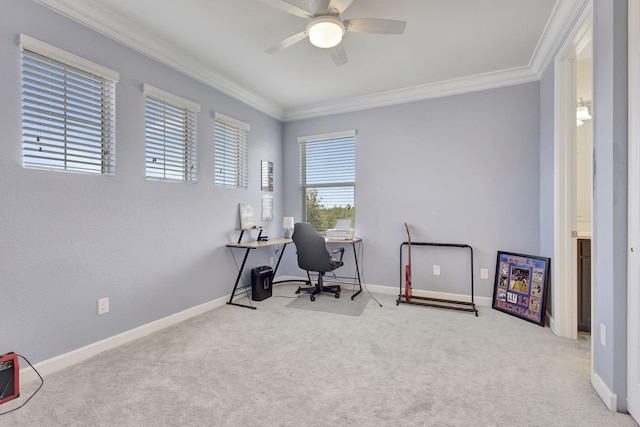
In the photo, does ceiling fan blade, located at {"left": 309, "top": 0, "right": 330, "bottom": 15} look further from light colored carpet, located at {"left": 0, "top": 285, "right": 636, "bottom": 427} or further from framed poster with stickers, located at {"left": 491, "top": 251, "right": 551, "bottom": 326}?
framed poster with stickers, located at {"left": 491, "top": 251, "right": 551, "bottom": 326}

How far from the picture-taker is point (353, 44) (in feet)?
9.04

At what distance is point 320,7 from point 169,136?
6.03ft

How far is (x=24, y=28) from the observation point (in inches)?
76.4

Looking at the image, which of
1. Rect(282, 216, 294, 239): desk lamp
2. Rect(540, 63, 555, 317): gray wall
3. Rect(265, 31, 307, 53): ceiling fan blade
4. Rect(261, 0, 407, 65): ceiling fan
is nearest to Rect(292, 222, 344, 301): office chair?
Rect(282, 216, 294, 239): desk lamp

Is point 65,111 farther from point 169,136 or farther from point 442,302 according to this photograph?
point 442,302

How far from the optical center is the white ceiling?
2.25 m

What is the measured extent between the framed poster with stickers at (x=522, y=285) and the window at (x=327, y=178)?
1896 millimetres

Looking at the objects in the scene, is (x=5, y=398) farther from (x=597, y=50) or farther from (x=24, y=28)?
(x=597, y=50)

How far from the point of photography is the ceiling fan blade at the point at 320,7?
1.96 m

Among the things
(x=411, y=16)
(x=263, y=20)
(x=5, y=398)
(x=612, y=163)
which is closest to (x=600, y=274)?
(x=612, y=163)

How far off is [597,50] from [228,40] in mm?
2700

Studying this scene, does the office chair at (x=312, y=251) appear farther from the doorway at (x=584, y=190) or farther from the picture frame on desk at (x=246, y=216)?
the doorway at (x=584, y=190)

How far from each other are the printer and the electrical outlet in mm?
2436

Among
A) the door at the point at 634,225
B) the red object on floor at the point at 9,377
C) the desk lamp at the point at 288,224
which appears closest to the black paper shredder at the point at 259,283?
the desk lamp at the point at 288,224
